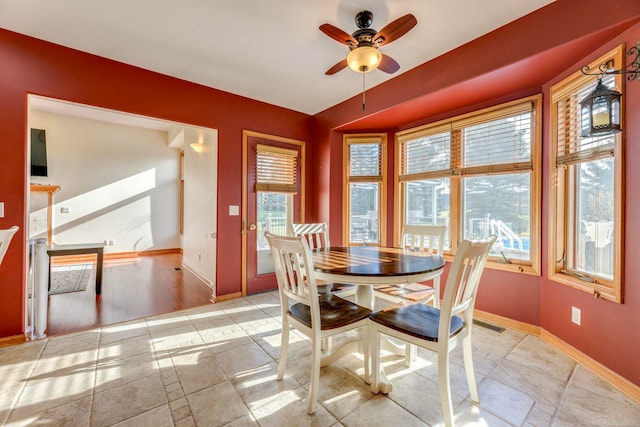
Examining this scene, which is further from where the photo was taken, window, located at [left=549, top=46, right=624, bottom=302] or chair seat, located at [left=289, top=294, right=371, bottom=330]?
window, located at [left=549, top=46, right=624, bottom=302]

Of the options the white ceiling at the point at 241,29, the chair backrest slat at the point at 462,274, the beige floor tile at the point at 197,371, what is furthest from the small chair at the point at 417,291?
the white ceiling at the point at 241,29

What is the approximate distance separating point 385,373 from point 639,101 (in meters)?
2.37

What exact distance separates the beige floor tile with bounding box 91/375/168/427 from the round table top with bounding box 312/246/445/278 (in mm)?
1261

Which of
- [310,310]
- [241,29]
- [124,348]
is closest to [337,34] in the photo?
[241,29]

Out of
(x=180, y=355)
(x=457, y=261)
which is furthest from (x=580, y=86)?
(x=180, y=355)

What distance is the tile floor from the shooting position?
5.01ft

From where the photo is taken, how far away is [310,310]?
5.70 ft

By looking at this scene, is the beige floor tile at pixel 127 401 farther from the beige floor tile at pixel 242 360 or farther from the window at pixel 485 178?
the window at pixel 485 178

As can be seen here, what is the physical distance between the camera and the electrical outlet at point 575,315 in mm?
2148

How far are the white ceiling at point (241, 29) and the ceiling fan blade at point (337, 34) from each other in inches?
11.1

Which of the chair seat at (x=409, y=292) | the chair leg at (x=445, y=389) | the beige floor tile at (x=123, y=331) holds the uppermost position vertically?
the chair seat at (x=409, y=292)

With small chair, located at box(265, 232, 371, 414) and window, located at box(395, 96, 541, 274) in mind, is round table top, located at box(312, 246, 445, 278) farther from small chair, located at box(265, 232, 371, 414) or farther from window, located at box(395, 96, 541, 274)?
window, located at box(395, 96, 541, 274)

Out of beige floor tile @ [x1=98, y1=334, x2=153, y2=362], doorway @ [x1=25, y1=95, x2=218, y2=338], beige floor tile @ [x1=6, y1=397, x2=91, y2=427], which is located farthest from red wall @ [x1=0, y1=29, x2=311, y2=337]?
beige floor tile @ [x1=6, y1=397, x2=91, y2=427]

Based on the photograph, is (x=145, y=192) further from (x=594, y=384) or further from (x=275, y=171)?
(x=594, y=384)
